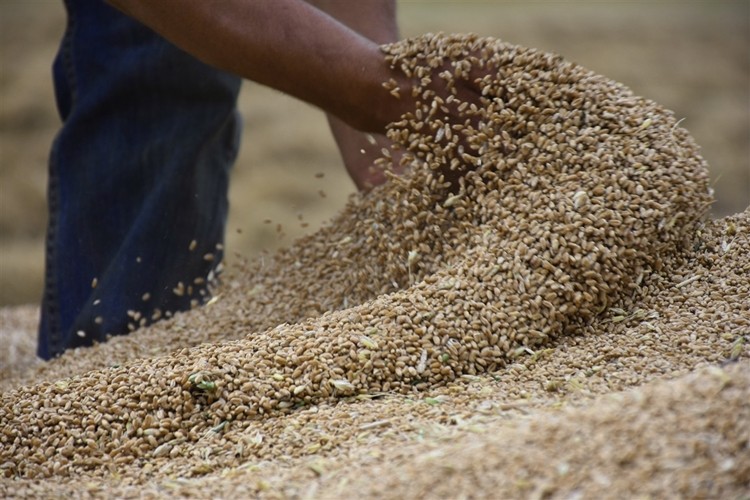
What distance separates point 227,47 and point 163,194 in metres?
0.81

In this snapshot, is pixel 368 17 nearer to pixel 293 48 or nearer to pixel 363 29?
pixel 363 29

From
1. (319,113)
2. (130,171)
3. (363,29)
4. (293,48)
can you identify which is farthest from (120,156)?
(319,113)

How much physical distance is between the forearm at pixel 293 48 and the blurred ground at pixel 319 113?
110 inches

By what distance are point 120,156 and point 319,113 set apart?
4243 millimetres

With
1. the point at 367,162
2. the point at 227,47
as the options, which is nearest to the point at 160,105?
the point at 367,162

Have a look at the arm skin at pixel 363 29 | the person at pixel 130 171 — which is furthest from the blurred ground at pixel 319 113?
the arm skin at pixel 363 29

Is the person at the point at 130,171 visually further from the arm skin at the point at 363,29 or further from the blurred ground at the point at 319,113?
the blurred ground at the point at 319,113

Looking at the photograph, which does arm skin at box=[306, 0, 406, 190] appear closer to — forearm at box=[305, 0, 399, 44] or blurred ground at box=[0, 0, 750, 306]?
forearm at box=[305, 0, 399, 44]

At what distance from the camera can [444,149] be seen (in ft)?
5.43

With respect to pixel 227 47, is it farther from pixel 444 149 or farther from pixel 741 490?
pixel 741 490

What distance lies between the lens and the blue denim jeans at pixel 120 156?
2.40 m

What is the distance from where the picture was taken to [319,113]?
21.7 feet

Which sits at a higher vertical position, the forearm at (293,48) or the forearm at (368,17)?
the forearm at (368,17)

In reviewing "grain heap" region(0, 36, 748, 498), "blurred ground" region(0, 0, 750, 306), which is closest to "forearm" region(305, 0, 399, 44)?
"grain heap" region(0, 36, 748, 498)
